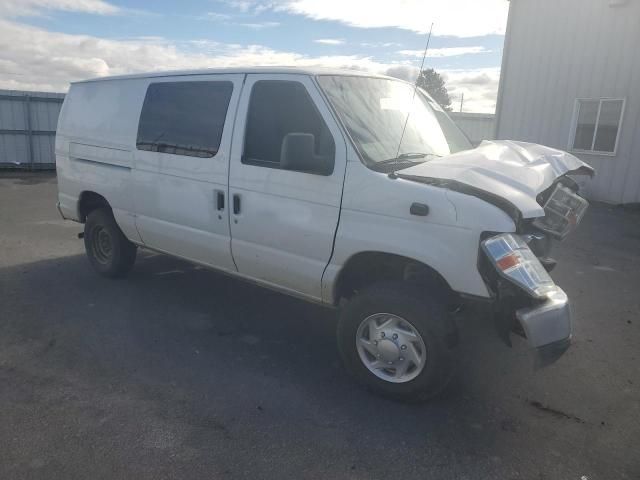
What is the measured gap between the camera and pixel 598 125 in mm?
11828

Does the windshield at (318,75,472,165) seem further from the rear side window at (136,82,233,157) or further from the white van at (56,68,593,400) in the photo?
the rear side window at (136,82,233,157)

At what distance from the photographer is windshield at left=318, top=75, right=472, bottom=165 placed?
11.5ft

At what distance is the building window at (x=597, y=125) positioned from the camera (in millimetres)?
11516

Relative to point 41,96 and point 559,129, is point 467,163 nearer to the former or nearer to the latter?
point 559,129

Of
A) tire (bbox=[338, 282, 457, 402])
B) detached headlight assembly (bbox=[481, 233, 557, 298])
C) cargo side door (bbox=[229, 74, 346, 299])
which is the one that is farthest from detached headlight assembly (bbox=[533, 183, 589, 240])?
cargo side door (bbox=[229, 74, 346, 299])

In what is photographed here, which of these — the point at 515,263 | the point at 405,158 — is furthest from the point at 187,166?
the point at 515,263

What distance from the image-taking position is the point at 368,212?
327 centimetres

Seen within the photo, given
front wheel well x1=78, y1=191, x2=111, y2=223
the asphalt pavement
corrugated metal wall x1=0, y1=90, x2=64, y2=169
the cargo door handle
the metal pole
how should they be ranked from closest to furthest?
the asphalt pavement, the cargo door handle, front wheel well x1=78, y1=191, x2=111, y2=223, corrugated metal wall x1=0, y1=90, x2=64, y2=169, the metal pole

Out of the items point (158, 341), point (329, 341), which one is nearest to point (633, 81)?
point (329, 341)

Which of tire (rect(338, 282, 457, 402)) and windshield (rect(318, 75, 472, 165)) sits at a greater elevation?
windshield (rect(318, 75, 472, 165))

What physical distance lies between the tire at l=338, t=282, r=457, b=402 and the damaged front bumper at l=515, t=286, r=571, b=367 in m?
0.46

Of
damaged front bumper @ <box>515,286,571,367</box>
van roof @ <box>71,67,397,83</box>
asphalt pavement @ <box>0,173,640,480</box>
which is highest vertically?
van roof @ <box>71,67,397,83</box>

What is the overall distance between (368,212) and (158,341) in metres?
2.15

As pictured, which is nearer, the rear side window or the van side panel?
the rear side window
